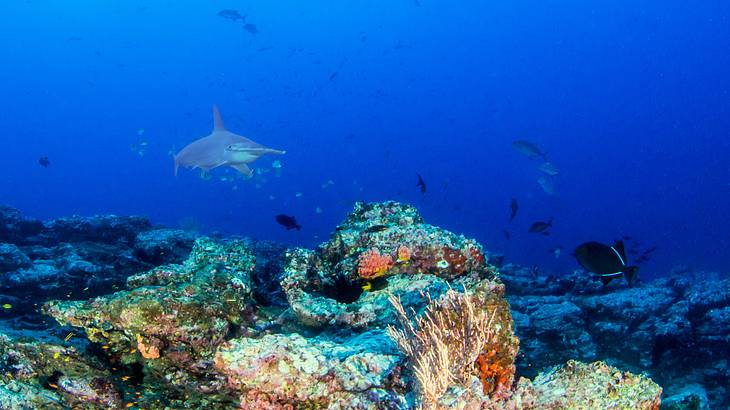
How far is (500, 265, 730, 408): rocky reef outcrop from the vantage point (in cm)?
678

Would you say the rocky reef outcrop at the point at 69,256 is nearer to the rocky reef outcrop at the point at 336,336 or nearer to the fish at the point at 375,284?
the rocky reef outcrop at the point at 336,336

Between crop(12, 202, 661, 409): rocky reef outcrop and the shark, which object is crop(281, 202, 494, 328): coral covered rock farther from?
the shark

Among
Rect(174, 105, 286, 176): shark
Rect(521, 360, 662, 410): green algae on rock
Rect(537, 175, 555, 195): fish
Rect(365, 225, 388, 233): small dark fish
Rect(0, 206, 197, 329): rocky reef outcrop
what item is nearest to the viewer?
Rect(521, 360, 662, 410): green algae on rock

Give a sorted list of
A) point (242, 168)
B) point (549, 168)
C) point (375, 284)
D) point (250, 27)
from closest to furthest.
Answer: point (375, 284)
point (242, 168)
point (549, 168)
point (250, 27)

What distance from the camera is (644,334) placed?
25.5 feet

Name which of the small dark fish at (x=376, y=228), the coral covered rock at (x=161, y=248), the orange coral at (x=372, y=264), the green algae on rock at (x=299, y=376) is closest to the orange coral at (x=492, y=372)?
the green algae on rock at (x=299, y=376)

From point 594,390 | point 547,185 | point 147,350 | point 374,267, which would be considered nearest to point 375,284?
point 374,267

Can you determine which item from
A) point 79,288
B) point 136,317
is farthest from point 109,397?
point 79,288

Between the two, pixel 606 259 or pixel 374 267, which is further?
pixel 374 267

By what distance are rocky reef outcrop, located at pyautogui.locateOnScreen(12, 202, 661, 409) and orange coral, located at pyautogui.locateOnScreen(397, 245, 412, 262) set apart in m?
0.01

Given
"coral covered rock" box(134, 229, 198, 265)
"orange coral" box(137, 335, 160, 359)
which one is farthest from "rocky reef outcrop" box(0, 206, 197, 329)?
"orange coral" box(137, 335, 160, 359)

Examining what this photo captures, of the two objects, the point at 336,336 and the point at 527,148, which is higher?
the point at 527,148

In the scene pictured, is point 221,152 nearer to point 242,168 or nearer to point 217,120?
point 242,168

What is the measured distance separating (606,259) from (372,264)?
2487 mm
